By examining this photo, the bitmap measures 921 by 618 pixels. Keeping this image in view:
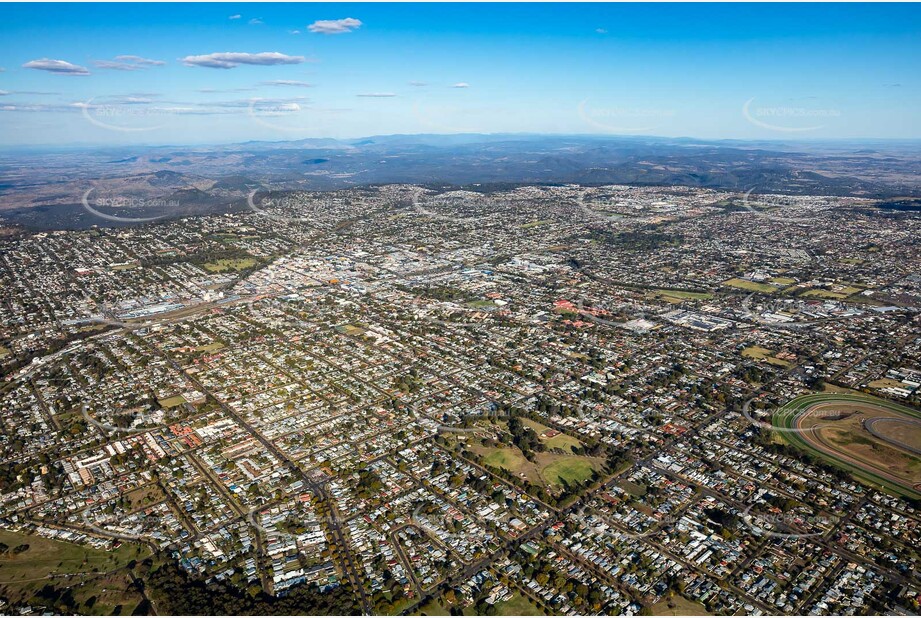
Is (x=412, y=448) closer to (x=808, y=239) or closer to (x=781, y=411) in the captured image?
(x=781, y=411)

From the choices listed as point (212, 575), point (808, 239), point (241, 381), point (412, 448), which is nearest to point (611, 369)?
point (412, 448)

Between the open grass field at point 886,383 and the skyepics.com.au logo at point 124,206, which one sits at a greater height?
the skyepics.com.au logo at point 124,206

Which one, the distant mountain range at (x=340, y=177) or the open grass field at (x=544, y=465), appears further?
the distant mountain range at (x=340, y=177)

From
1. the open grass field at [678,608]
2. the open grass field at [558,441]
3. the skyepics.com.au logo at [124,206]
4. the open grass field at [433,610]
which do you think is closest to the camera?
the open grass field at [433,610]

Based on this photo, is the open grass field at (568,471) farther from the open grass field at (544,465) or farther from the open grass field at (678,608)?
the open grass field at (678,608)

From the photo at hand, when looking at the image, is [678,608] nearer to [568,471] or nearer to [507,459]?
[568,471]

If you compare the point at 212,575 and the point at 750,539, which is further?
the point at 750,539

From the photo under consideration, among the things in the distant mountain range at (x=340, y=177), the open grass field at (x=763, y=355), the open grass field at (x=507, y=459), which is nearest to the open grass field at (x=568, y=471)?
the open grass field at (x=507, y=459)
